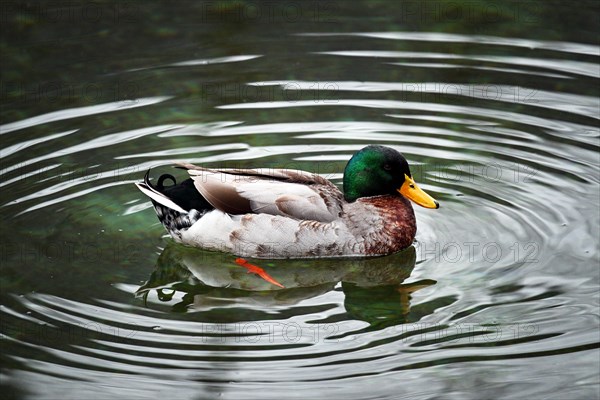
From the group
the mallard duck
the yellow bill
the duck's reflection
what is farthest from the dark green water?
the yellow bill

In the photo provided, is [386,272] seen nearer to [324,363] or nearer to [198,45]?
[324,363]

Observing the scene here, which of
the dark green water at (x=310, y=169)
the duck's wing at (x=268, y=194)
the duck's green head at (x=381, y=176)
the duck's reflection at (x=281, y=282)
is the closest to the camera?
the dark green water at (x=310, y=169)

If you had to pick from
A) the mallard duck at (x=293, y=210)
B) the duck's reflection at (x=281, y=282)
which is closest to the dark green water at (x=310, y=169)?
the duck's reflection at (x=281, y=282)

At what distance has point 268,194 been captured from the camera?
28.2 ft

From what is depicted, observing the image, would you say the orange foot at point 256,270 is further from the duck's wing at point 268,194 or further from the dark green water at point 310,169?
the duck's wing at point 268,194

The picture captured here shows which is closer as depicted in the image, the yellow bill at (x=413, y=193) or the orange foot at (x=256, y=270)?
the orange foot at (x=256, y=270)

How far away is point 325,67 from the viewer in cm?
1209

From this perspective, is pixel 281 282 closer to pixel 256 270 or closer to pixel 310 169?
pixel 256 270

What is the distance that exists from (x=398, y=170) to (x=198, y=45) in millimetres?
4699

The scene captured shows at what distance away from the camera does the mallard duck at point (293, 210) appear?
8.59m

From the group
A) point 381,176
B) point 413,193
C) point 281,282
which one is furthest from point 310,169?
point 281,282

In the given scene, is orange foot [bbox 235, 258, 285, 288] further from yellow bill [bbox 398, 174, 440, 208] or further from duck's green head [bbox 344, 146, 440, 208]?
yellow bill [bbox 398, 174, 440, 208]

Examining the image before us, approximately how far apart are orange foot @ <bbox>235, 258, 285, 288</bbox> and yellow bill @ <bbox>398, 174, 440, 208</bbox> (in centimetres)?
136

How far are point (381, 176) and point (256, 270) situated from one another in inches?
51.1
